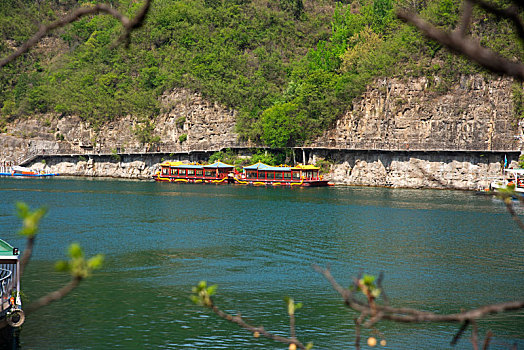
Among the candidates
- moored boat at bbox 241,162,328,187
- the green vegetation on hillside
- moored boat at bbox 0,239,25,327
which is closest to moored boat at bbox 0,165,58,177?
the green vegetation on hillside

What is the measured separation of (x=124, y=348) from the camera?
19391mm

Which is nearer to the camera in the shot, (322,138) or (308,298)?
(308,298)

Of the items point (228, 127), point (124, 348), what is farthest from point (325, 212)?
point (228, 127)

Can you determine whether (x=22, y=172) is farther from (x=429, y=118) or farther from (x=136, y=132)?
(x=429, y=118)

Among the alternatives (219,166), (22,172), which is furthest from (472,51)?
(22,172)

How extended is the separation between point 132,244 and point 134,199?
1097 inches

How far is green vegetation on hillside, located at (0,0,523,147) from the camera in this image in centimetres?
9231

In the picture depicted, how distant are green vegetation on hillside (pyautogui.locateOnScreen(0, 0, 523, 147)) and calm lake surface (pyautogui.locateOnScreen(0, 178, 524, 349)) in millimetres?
32611

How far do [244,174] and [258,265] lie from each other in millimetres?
56990

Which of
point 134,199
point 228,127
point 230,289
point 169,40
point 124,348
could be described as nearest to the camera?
point 124,348

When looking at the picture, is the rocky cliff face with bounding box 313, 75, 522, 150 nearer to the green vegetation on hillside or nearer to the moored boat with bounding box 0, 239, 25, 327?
the green vegetation on hillside

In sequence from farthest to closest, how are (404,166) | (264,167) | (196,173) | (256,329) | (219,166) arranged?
1. (196,173)
2. (219,166)
3. (264,167)
4. (404,166)
5. (256,329)

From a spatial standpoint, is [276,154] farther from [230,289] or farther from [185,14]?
[230,289]

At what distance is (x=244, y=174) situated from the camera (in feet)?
292
